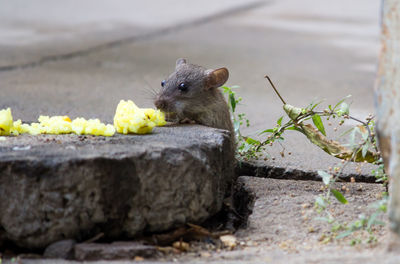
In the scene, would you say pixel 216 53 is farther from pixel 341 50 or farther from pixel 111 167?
pixel 111 167

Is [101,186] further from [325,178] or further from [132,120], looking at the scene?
[325,178]

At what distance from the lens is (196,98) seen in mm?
3807

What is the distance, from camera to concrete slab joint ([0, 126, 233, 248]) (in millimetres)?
2609

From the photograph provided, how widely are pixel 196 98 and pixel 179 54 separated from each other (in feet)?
14.6

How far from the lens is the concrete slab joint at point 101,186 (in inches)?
103

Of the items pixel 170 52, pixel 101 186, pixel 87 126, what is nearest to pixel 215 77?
pixel 87 126

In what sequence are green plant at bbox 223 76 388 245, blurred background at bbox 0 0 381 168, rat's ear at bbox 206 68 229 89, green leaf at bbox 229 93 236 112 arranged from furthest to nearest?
blurred background at bbox 0 0 381 168
green leaf at bbox 229 93 236 112
rat's ear at bbox 206 68 229 89
green plant at bbox 223 76 388 245

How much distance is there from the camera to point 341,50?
356 inches

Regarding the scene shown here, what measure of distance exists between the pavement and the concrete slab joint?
3.52ft

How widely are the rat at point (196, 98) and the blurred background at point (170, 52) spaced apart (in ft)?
1.96

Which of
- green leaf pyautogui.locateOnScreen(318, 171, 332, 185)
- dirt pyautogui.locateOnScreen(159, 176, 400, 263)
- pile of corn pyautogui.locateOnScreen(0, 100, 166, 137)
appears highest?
pile of corn pyautogui.locateOnScreen(0, 100, 166, 137)

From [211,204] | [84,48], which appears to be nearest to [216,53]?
[84,48]

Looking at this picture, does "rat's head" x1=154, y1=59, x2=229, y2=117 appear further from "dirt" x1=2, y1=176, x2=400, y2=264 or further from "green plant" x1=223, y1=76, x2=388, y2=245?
"dirt" x1=2, y1=176, x2=400, y2=264

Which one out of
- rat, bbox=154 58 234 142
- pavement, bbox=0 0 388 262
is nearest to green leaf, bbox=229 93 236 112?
rat, bbox=154 58 234 142
